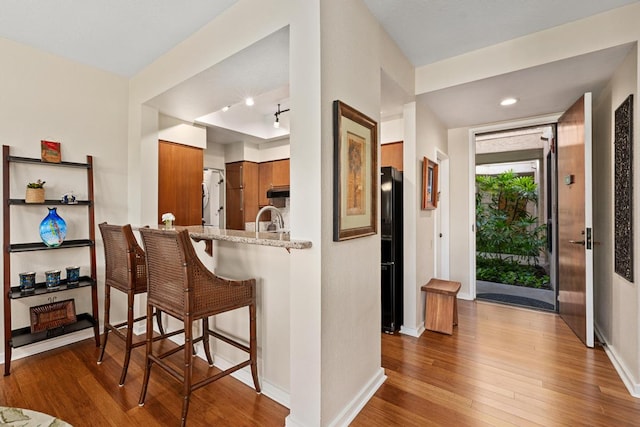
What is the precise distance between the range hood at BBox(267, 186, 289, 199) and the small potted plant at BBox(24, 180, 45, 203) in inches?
107

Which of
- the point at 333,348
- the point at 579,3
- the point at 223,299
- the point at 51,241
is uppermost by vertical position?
the point at 579,3

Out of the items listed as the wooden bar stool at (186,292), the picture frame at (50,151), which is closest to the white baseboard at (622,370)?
the wooden bar stool at (186,292)

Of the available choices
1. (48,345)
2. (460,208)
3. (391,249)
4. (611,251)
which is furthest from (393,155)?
(48,345)

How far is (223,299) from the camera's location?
1843 mm

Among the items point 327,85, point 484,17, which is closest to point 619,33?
point 484,17

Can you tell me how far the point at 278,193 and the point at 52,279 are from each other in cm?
280

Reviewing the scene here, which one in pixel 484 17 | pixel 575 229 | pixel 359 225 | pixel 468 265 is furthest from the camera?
pixel 468 265

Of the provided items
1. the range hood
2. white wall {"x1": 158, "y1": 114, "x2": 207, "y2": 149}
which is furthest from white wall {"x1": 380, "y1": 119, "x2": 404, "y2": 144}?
white wall {"x1": 158, "y1": 114, "x2": 207, "y2": 149}

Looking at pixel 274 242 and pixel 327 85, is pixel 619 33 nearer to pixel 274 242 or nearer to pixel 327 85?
pixel 327 85

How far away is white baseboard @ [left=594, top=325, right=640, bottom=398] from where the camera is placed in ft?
6.72

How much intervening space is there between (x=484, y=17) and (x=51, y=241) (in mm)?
3798

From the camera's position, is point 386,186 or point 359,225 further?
point 386,186

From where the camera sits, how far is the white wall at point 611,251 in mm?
2115

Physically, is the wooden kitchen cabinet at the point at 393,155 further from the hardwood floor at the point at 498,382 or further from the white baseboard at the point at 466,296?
the white baseboard at the point at 466,296
